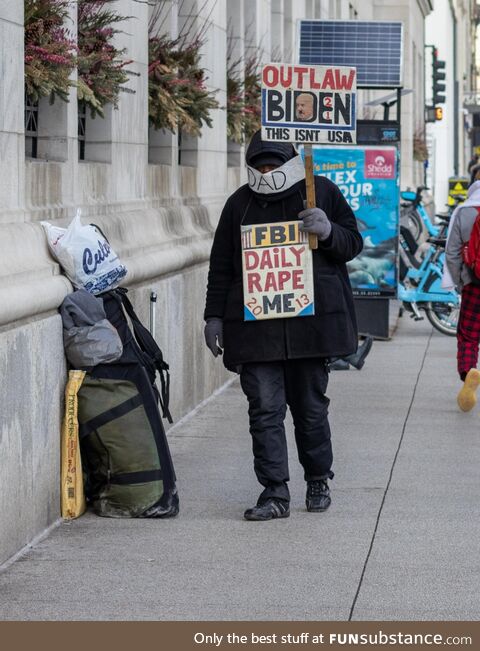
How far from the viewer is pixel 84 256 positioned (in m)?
7.44

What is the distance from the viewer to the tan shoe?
10711 mm

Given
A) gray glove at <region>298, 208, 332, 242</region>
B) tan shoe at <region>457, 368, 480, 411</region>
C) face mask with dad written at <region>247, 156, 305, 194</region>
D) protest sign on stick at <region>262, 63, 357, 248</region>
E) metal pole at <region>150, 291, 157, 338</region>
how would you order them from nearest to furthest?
1. gray glove at <region>298, 208, 332, 242</region>
2. face mask with dad written at <region>247, 156, 305, 194</region>
3. protest sign on stick at <region>262, 63, 357, 248</region>
4. metal pole at <region>150, 291, 157, 338</region>
5. tan shoe at <region>457, 368, 480, 411</region>

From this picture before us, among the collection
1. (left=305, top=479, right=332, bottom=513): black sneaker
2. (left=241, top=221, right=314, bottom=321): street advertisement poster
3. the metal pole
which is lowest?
(left=305, top=479, right=332, bottom=513): black sneaker

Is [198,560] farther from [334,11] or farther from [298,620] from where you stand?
[334,11]

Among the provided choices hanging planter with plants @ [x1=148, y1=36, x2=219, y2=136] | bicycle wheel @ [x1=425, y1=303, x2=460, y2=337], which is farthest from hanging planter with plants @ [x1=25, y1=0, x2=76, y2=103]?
bicycle wheel @ [x1=425, y1=303, x2=460, y2=337]

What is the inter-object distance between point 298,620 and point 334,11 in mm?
19017

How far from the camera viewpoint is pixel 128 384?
7.28 meters

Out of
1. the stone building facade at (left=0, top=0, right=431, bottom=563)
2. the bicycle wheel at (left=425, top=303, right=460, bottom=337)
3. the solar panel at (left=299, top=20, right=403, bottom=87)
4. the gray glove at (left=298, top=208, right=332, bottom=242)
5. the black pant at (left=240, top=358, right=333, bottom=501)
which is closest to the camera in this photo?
the stone building facade at (left=0, top=0, right=431, bottom=563)

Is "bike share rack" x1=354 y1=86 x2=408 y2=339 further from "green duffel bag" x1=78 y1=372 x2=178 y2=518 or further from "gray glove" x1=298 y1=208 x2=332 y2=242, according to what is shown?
"green duffel bag" x1=78 y1=372 x2=178 y2=518

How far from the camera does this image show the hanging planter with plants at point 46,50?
7.56 metres

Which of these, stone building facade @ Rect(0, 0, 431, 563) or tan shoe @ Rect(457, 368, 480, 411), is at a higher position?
stone building facade @ Rect(0, 0, 431, 563)

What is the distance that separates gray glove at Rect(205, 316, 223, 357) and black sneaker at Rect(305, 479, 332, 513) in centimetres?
79

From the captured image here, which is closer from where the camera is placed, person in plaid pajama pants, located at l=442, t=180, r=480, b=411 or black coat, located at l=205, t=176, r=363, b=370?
black coat, located at l=205, t=176, r=363, b=370
